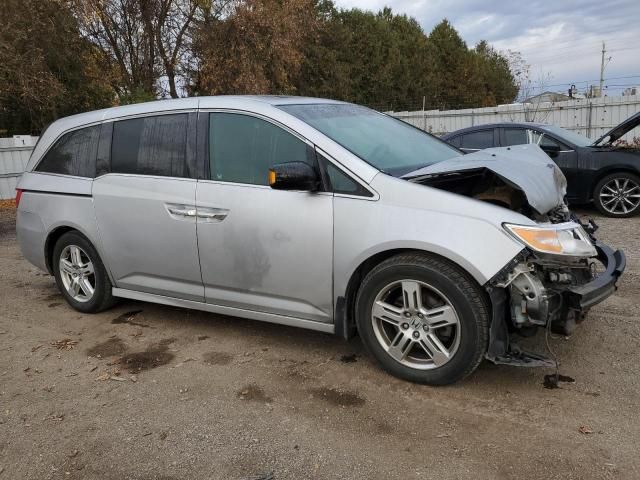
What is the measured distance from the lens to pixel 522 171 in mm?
3523

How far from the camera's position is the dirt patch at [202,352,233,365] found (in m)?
3.99

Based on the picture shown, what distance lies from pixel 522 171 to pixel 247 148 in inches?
72.1

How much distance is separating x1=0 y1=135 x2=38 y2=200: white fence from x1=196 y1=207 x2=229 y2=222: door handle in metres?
12.0

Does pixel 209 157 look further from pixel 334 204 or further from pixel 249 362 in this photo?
pixel 249 362

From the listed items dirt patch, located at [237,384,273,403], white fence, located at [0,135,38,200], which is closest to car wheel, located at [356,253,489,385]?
dirt patch, located at [237,384,273,403]

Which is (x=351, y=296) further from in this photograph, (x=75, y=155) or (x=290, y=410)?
(x=75, y=155)

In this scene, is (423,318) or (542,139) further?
(542,139)

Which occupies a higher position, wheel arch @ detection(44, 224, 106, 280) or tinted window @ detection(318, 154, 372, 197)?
tinted window @ detection(318, 154, 372, 197)

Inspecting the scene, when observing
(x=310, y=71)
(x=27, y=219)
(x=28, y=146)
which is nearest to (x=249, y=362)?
(x=27, y=219)

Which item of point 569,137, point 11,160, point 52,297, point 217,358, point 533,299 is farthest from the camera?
point 11,160

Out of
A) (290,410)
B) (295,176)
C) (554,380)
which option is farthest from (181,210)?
(554,380)

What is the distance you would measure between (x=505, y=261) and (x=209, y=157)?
2.19 m

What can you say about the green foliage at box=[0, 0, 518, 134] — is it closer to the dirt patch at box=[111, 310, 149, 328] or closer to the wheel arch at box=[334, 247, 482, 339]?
the dirt patch at box=[111, 310, 149, 328]

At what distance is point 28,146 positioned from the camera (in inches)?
562
